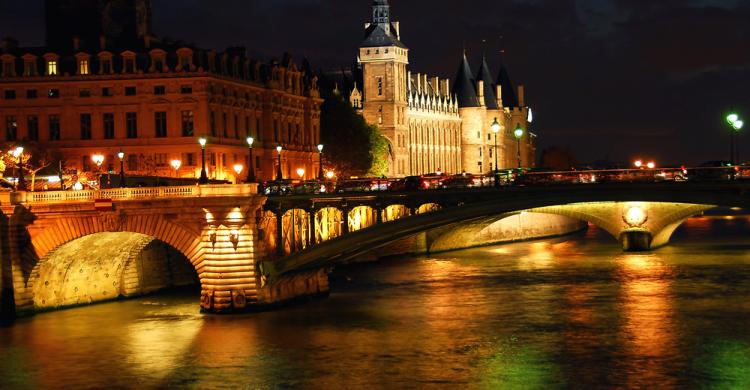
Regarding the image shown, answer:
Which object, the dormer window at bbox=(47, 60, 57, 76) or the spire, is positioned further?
the spire

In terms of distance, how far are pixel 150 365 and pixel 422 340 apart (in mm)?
9889

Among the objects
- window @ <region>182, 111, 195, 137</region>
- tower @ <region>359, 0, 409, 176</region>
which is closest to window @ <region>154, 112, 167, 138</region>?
window @ <region>182, 111, 195, 137</region>

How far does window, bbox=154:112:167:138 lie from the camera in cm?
9362

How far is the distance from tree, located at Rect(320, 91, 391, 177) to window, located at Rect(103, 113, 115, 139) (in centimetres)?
3239

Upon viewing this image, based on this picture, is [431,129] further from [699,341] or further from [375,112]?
[699,341]

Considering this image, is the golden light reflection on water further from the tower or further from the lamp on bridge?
the tower

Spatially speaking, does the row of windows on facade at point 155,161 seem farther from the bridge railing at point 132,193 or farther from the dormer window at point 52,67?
the bridge railing at point 132,193

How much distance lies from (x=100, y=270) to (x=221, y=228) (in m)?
8.37

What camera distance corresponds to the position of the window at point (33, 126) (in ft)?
307

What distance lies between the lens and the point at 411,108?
572 ft

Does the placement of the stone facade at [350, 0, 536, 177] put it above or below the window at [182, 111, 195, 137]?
above

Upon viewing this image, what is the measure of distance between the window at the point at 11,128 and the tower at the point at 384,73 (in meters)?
70.4

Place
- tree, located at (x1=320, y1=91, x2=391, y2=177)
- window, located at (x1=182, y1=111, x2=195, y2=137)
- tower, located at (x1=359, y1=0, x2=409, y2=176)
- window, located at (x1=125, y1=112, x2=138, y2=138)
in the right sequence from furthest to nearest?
tower, located at (x1=359, y1=0, x2=409, y2=176) < tree, located at (x1=320, y1=91, x2=391, y2=177) < window, located at (x1=125, y1=112, x2=138, y2=138) < window, located at (x1=182, y1=111, x2=195, y2=137)

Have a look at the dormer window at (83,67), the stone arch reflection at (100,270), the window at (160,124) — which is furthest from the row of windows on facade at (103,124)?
the stone arch reflection at (100,270)
